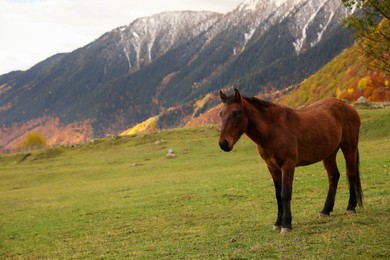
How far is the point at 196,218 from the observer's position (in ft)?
63.1

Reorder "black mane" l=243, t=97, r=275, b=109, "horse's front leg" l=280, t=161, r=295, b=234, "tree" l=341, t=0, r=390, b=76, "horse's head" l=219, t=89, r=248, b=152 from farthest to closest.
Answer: "tree" l=341, t=0, r=390, b=76 < "black mane" l=243, t=97, r=275, b=109 < "horse's front leg" l=280, t=161, r=295, b=234 < "horse's head" l=219, t=89, r=248, b=152

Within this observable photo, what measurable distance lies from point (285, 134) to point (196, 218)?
7.61m

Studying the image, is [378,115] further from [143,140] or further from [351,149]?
[351,149]

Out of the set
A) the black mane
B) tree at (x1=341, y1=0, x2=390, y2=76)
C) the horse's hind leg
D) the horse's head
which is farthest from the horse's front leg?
tree at (x1=341, y1=0, x2=390, y2=76)

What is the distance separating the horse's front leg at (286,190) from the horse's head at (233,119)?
1685 mm

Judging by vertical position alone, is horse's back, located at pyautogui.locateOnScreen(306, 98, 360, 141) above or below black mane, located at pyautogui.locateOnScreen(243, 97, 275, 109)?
below

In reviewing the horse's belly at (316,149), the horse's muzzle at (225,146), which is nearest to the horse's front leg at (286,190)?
the horse's belly at (316,149)

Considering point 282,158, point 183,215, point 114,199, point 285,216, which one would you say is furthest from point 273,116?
point 114,199

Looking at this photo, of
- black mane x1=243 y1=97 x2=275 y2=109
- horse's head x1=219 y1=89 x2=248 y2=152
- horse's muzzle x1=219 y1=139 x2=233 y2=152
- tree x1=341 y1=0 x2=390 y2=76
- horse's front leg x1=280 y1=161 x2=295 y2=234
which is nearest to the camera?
horse's muzzle x1=219 y1=139 x2=233 y2=152

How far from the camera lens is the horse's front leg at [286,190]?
42.0 feet

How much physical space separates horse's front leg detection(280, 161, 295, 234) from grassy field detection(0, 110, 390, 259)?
30cm

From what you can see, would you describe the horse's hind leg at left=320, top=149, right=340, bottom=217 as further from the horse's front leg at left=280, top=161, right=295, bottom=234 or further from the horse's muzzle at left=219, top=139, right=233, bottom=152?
the horse's muzzle at left=219, top=139, right=233, bottom=152

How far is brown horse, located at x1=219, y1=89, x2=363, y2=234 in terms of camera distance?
41.1ft

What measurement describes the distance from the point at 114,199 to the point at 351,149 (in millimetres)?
20641
